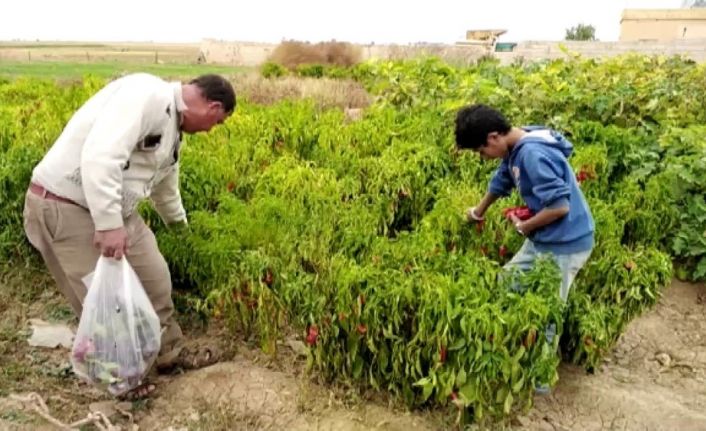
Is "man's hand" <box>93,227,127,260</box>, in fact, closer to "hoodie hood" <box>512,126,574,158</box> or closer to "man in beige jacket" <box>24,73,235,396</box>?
"man in beige jacket" <box>24,73,235,396</box>

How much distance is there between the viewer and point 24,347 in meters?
3.78

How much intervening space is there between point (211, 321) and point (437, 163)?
7.18ft

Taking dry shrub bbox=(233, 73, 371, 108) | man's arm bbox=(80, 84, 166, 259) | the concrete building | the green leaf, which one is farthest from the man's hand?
the concrete building

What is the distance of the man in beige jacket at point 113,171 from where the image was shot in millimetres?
2770

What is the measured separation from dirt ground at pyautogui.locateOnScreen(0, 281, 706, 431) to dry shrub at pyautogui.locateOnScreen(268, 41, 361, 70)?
70.3 ft

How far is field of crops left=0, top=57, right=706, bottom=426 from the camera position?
2.93 m

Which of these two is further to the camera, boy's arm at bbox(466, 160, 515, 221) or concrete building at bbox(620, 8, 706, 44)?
concrete building at bbox(620, 8, 706, 44)

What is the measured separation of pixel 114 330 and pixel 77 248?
402mm

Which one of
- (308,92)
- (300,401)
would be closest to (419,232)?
(300,401)

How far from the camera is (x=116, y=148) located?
2748 mm

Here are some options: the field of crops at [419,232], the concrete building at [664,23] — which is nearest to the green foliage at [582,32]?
the concrete building at [664,23]

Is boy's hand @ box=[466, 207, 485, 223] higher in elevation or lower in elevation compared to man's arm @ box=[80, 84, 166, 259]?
lower

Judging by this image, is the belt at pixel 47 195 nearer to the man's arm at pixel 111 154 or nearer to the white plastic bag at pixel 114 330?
the man's arm at pixel 111 154

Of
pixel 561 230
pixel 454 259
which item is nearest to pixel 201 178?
pixel 454 259
